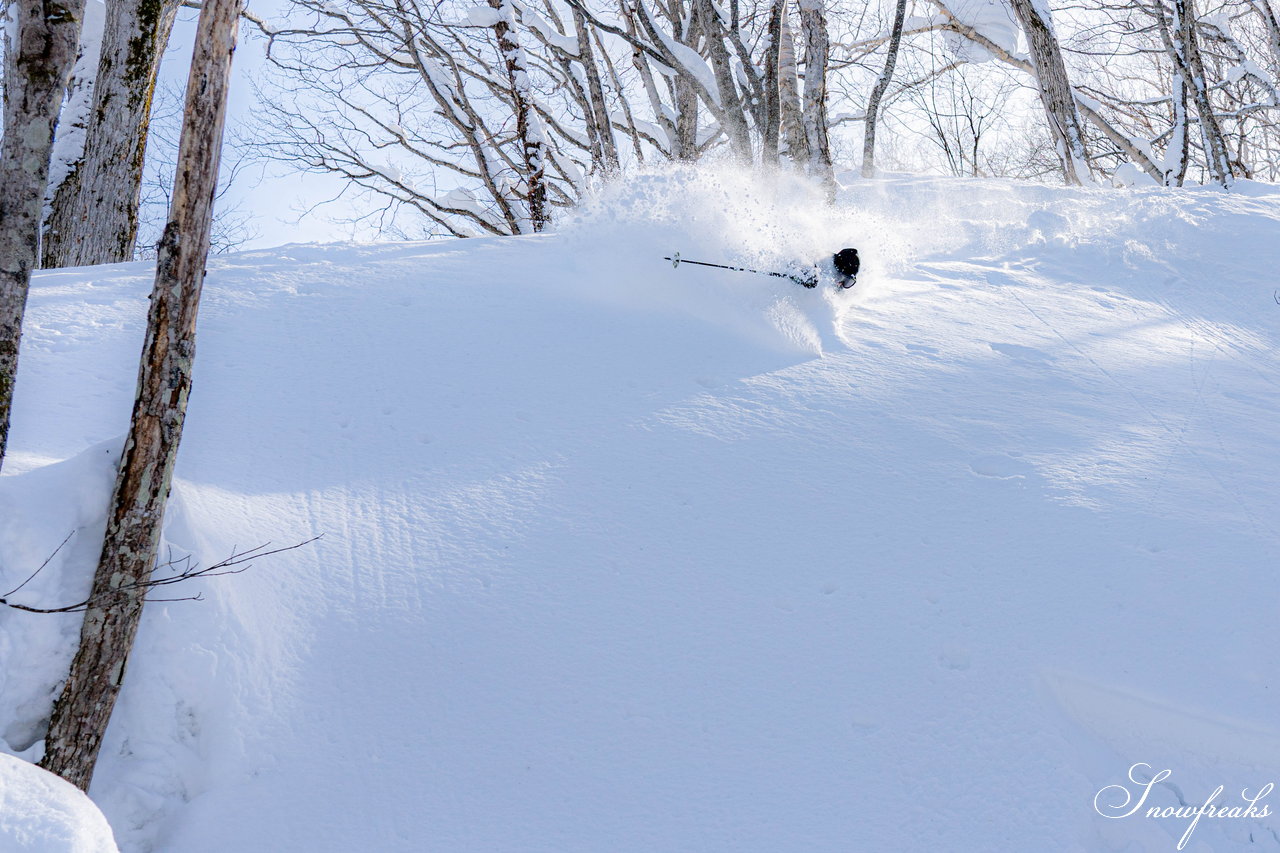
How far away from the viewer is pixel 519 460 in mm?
3795

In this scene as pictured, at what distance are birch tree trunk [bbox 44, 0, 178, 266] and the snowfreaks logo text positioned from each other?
24.5ft

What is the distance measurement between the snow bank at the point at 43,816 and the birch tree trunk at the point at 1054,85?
414 inches

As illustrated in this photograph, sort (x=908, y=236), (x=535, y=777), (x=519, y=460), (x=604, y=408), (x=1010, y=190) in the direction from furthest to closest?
(x=1010, y=190), (x=908, y=236), (x=604, y=408), (x=519, y=460), (x=535, y=777)

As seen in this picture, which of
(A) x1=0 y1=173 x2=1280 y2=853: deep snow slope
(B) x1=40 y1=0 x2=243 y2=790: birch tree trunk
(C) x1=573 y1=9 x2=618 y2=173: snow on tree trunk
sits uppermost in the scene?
(C) x1=573 y1=9 x2=618 y2=173: snow on tree trunk

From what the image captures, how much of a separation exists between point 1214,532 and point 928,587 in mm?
1372

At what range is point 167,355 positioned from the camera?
265 centimetres

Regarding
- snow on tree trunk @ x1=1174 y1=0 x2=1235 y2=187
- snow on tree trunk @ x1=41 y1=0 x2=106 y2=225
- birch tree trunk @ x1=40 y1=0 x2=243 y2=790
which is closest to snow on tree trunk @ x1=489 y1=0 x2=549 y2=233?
snow on tree trunk @ x1=41 y1=0 x2=106 y2=225

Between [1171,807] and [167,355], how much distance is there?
3.58 meters

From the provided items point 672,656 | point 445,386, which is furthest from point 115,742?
point 445,386

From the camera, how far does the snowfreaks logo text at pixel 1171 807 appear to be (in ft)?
7.99

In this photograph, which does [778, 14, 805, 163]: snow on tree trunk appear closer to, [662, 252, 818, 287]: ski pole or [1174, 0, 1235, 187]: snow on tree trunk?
[662, 252, 818, 287]: ski pole

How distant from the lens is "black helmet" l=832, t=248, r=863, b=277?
18.7ft

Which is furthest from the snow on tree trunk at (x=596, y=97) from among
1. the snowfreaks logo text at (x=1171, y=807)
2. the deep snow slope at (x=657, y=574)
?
the snowfreaks logo text at (x=1171, y=807)

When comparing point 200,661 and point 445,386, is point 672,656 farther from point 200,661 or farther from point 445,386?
point 445,386
